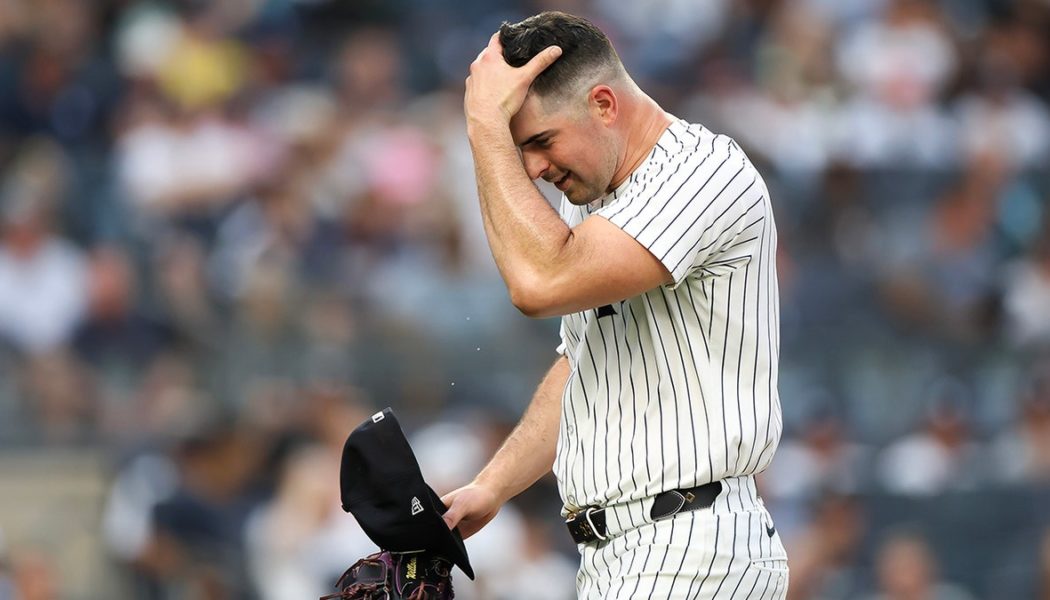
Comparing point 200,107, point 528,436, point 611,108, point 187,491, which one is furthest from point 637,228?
point 200,107

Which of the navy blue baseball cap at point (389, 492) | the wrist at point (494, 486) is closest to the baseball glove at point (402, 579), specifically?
the navy blue baseball cap at point (389, 492)

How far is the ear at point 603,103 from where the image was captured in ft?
11.3

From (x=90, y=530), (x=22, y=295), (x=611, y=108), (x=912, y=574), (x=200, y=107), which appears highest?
(x=200, y=107)

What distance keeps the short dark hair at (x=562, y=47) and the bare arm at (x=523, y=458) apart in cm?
83

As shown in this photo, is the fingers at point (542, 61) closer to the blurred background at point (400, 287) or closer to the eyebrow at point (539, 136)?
the eyebrow at point (539, 136)

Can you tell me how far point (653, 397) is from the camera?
344cm

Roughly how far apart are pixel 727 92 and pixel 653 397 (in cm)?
749

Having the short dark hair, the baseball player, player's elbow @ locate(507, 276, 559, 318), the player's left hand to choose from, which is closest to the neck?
the baseball player

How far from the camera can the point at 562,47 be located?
3.44 m

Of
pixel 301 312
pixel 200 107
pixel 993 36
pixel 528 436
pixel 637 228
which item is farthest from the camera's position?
pixel 993 36

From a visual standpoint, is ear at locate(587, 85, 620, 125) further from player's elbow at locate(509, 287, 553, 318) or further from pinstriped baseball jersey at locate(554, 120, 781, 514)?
player's elbow at locate(509, 287, 553, 318)

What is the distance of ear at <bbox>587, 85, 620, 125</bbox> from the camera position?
11.3 feet

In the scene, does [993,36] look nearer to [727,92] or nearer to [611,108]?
[727,92]

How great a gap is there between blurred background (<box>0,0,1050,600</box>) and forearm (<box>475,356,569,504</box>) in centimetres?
370
